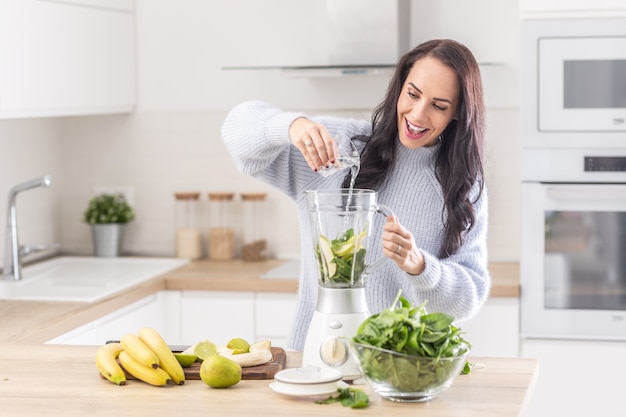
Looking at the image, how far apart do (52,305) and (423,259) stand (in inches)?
58.5

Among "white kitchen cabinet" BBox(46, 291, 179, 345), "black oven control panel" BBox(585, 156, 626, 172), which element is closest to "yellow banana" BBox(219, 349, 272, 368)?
"white kitchen cabinet" BBox(46, 291, 179, 345)

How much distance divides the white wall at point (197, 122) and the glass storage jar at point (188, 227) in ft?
0.19

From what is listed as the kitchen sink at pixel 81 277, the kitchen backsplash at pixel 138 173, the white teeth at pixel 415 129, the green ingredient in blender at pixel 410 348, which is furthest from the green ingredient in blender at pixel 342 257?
the kitchen backsplash at pixel 138 173

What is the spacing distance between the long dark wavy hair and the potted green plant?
69.4 inches

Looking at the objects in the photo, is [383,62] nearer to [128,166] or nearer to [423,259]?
[128,166]

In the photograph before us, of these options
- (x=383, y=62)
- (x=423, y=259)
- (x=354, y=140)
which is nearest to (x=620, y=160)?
(x=383, y=62)

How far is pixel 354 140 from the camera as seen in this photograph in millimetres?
2592

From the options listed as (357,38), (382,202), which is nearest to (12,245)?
(357,38)

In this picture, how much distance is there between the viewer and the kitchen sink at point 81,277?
3.36 metres

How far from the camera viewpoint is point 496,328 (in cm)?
348

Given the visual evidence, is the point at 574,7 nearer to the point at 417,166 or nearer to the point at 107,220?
the point at 417,166

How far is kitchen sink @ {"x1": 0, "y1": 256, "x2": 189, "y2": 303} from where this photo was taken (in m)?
3.36

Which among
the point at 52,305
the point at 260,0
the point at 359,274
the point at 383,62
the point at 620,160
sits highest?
the point at 260,0

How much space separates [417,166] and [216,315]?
4.36 feet
